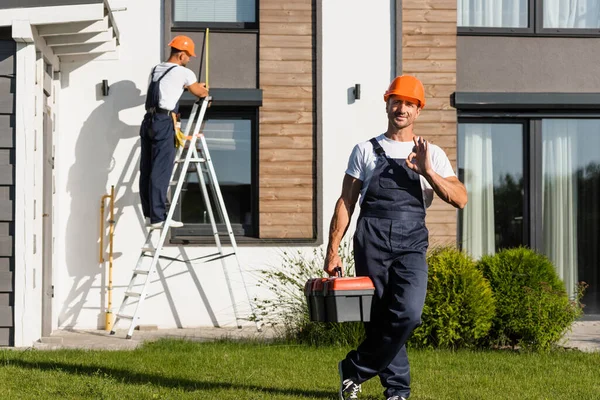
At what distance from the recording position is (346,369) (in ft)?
19.7

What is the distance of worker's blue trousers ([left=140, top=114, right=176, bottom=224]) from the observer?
962 centimetres

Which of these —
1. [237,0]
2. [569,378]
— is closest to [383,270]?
[569,378]

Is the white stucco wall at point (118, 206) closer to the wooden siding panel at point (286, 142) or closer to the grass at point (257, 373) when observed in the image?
the wooden siding panel at point (286, 142)

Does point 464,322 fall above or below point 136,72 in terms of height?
below

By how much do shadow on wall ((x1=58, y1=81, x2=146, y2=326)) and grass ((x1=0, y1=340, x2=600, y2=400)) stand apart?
6.65 ft

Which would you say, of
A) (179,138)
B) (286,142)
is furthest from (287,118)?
(179,138)

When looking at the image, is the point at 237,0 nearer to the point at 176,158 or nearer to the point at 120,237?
the point at 176,158

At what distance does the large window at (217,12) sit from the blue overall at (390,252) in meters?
5.28

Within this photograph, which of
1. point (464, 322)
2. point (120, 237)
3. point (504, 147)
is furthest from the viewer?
point (504, 147)

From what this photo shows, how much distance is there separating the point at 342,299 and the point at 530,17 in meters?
6.53

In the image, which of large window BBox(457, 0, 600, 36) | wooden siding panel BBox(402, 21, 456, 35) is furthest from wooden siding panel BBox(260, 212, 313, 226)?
large window BBox(457, 0, 600, 36)

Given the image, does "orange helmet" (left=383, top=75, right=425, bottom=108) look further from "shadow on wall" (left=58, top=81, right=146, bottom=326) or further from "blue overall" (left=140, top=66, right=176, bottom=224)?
"shadow on wall" (left=58, top=81, right=146, bottom=326)

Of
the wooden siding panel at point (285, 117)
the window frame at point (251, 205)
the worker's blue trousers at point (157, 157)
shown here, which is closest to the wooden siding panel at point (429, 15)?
the wooden siding panel at point (285, 117)

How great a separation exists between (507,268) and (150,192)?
3.38m
